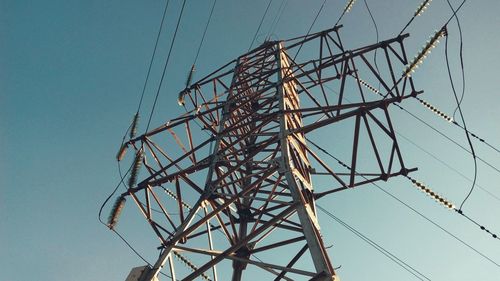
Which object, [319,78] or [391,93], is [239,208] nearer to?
[391,93]

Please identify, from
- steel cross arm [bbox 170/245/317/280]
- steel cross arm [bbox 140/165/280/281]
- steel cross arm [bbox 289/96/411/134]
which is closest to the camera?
steel cross arm [bbox 170/245/317/280]

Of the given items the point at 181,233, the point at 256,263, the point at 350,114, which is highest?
the point at 350,114

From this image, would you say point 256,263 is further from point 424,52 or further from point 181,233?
point 424,52

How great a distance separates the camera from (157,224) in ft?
24.0

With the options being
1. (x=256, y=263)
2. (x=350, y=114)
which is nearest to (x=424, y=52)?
(x=350, y=114)

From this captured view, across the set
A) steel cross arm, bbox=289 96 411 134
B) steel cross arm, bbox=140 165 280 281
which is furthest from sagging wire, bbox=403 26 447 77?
steel cross arm, bbox=140 165 280 281

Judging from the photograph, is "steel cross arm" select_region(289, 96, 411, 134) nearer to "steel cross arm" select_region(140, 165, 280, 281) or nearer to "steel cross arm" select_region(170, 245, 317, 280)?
"steel cross arm" select_region(140, 165, 280, 281)

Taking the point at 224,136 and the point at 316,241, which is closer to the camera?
the point at 316,241

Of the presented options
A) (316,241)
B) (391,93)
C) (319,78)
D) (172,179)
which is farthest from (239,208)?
(319,78)

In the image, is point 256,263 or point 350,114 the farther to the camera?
point 350,114

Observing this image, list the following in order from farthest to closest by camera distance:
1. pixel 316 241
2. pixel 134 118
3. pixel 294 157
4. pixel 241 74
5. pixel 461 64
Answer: pixel 241 74 → pixel 134 118 → pixel 294 157 → pixel 461 64 → pixel 316 241

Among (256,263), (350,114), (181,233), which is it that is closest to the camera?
(256,263)

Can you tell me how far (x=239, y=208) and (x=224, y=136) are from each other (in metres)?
1.61

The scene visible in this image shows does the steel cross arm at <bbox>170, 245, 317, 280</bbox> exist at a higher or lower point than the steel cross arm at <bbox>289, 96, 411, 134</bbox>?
lower
